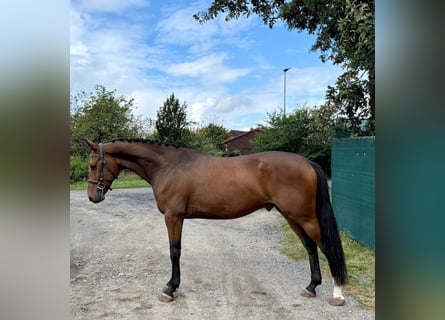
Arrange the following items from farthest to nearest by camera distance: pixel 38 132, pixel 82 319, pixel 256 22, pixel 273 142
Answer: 1. pixel 273 142
2. pixel 256 22
3. pixel 82 319
4. pixel 38 132

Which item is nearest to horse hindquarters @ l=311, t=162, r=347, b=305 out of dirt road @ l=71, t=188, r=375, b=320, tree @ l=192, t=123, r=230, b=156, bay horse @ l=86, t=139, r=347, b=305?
bay horse @ l=86, t=139, r=347, b=305

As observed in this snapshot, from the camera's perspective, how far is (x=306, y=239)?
3.18m

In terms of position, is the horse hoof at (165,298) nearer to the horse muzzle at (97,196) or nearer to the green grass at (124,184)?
the horse muzzle at (97,196)

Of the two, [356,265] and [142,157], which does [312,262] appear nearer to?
[356,265]

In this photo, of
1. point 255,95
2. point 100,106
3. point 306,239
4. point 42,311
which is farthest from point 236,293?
point 100,106

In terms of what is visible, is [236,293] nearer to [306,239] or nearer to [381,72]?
[306,239]

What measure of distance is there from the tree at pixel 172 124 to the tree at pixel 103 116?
10.5ft

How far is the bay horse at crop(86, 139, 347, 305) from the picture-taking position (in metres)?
2.90

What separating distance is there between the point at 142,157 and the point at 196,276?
1.49m

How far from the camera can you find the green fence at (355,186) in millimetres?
4148

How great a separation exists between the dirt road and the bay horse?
232 mm

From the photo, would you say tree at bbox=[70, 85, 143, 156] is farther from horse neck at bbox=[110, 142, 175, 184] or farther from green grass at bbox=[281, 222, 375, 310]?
horse neck at bbox=[110, 142, 175, 184]

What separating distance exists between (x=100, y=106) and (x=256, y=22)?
12012mm

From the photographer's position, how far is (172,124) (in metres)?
12.4
